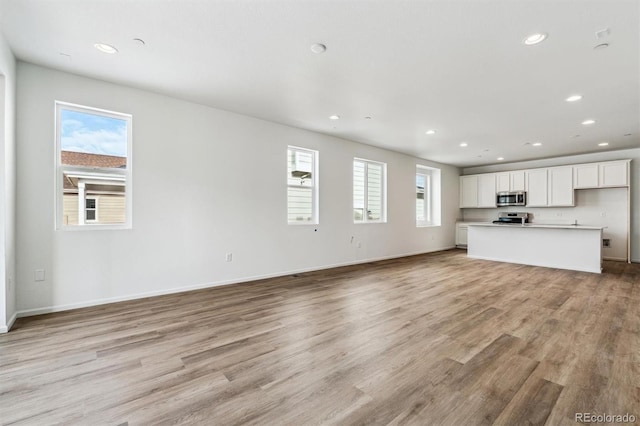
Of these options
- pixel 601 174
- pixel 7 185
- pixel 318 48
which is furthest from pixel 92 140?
pixel 601 174

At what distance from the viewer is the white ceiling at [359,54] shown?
7.32ft

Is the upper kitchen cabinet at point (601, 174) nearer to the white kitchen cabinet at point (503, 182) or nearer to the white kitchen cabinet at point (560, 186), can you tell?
the white kitchen cabinet at point (560, 186)

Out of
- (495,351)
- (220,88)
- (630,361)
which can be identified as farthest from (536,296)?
(220,88)

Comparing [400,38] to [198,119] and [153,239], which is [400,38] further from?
[153,239]

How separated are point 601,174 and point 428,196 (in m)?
4.04

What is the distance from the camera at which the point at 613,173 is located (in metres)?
6.74

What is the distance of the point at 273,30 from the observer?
248 cm

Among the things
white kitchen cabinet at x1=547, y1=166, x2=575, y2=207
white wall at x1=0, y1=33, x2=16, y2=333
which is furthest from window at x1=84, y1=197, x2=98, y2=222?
white kitchen cabinet at x1=547, y1=166, x2=575, y2=207

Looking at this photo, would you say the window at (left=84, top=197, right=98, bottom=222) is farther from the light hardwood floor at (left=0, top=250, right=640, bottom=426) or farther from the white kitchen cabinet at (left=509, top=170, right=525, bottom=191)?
the white kitchen cabinet at (left=509, top=170, right=525, bottom=191)

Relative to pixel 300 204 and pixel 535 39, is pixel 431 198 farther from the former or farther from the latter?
pixel 535 39

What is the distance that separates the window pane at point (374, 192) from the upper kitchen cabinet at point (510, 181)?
4222 millimetres

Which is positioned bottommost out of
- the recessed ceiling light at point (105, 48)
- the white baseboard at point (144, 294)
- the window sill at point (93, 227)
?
the white baseboard at point (144, 294)

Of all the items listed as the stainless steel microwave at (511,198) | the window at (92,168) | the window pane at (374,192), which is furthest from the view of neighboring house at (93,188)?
the stainless steel microwave at (511,198)

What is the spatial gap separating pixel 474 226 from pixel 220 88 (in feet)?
22.3
